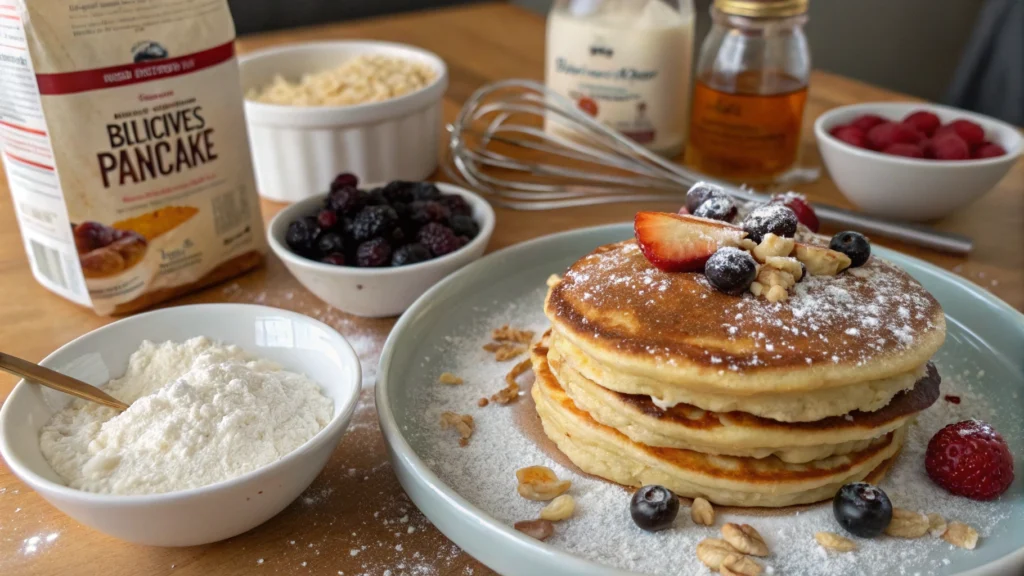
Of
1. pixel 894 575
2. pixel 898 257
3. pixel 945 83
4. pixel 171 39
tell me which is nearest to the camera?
pixel 894 575

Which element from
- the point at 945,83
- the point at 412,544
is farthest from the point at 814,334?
the point at 945,83

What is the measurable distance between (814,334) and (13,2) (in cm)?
102

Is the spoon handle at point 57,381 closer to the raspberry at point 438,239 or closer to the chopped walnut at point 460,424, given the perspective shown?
the chopped walnut at point 460,424

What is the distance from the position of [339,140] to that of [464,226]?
1.31ft

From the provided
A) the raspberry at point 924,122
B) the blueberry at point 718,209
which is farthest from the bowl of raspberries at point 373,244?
the raspberry at point 924,122

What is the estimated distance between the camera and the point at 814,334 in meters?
0.82

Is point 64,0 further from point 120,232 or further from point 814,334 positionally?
point 814,334

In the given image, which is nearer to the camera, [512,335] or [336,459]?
[336,459]

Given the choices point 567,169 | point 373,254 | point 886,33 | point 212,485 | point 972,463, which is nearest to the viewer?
point 212,485

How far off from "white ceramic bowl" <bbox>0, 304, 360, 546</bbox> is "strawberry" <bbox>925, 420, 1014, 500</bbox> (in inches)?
24.2

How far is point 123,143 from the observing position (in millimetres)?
1111

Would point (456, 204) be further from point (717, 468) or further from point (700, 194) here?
point (717, 468)

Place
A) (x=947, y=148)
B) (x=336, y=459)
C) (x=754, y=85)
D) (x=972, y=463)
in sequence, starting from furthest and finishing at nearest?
(x=754, y=85) < (x=947, y=148) < (x=336, y=459) < (x=972, y=463)

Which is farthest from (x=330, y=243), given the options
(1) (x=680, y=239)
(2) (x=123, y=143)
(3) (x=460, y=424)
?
(1) (x=680, y=239)
